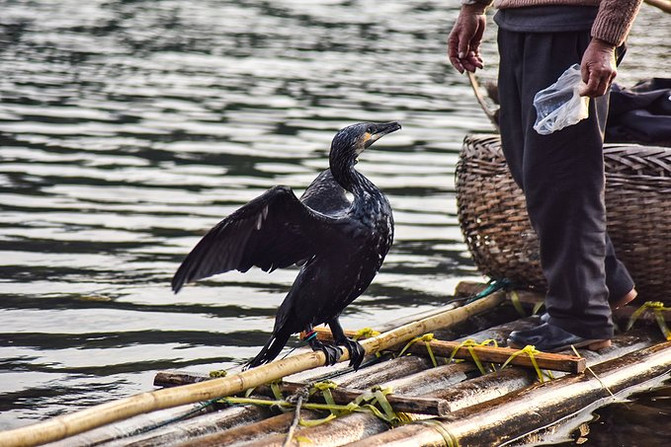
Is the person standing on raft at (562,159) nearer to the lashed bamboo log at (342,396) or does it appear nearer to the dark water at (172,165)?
the lashed bamboo log at (342,396)

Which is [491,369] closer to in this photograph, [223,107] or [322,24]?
[223,107]

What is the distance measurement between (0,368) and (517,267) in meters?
2.18

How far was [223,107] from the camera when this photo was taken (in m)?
12.4

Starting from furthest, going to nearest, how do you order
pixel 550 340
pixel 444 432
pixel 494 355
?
pixel 550 340, pixel 494 355, pixel 444 432

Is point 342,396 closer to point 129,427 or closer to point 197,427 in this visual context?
point 197,427

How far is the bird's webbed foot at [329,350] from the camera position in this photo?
4109 millimetres

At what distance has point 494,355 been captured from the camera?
4.59 metres

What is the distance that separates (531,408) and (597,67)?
1.15 metres

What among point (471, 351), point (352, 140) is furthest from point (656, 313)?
point (352, 140)

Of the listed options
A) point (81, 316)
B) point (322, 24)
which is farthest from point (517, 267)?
point (322, 24)

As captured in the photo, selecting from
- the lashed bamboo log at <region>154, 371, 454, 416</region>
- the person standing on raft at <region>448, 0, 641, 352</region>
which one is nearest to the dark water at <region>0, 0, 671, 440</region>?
the lashed bamboo log at <region>154, 371, 454, 416</region>

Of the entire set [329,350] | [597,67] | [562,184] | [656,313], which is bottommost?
[656,313]

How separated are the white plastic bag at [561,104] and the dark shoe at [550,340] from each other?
805mm

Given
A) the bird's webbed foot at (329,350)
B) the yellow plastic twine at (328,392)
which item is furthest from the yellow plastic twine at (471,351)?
the yellow plastic twine at (328,392)
